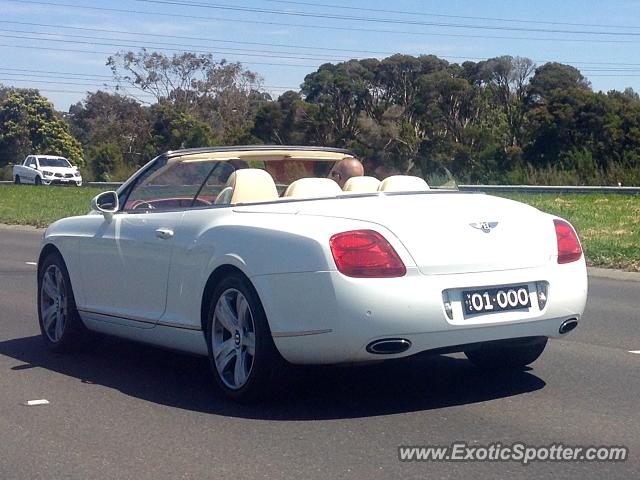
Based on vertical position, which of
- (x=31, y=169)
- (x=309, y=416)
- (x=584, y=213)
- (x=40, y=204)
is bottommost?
(x=40, y=204)

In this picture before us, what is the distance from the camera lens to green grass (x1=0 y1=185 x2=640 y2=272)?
15242 mm

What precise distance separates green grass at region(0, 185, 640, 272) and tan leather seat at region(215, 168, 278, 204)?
8056 mm

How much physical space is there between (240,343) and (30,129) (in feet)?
219

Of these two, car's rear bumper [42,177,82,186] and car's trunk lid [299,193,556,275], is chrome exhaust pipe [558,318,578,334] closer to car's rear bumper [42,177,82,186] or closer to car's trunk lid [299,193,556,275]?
car's trunk lid [299,193,556,275]

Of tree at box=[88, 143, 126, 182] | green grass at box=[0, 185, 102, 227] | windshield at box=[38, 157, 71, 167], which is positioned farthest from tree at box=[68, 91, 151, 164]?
green grass at box=[0, 185, 102, 227]

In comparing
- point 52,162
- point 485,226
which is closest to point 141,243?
point 485,226

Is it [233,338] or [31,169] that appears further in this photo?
[31,169]

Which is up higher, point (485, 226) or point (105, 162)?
point (485, 226)

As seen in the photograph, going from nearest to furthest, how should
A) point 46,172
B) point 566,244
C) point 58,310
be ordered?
point 566,244 < point 58,310 < point 46,172

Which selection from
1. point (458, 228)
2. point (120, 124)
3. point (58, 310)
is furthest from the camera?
point (120, 124)

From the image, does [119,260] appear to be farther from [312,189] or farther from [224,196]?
[312,189]

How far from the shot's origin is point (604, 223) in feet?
64.2

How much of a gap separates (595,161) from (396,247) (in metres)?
38.2

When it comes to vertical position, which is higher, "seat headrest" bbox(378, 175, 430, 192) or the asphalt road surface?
"seat headrest" bbox(378, 175, 430, 192)
